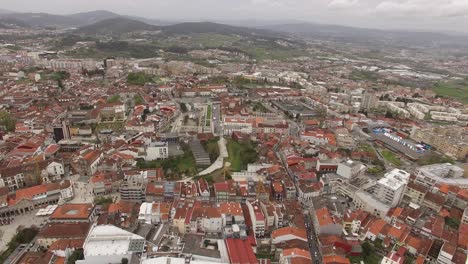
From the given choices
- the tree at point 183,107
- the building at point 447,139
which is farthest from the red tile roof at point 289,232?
the tree at point 183,107

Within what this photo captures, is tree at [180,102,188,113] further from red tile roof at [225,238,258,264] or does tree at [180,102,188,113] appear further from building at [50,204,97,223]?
red tile roof at [225,238,258,264]

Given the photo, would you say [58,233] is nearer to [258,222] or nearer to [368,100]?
[258,222]

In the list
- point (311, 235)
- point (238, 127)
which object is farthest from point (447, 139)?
point (311, 235)

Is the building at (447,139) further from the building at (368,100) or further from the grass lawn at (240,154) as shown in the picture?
the grass lawn at (240,154)

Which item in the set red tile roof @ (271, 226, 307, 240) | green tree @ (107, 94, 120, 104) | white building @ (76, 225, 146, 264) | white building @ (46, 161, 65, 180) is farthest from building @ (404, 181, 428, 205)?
green tree @ (107, 94, 120, 104)

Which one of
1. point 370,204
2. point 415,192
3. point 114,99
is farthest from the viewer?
point 114,99
